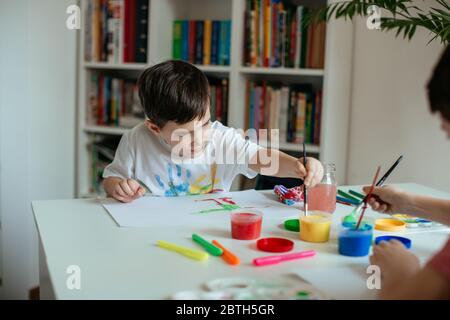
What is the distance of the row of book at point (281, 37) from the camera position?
2.27 meters

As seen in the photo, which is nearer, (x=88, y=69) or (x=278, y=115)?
(x=278, y=115)

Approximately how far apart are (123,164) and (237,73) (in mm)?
882

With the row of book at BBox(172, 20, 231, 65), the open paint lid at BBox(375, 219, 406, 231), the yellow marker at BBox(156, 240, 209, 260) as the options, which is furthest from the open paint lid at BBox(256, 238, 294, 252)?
the row of book at BBox(172, 20, 231, 65)

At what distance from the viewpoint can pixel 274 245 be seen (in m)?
1.10

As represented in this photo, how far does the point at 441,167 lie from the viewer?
7.00 ft

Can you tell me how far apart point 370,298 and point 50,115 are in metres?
2.01

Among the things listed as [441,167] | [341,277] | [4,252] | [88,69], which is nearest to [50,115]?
[88,69]

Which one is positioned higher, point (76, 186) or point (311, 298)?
point (311, 298)

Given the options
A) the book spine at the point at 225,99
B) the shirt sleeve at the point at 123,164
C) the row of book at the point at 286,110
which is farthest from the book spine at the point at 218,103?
the shirt sleeve at the point at 123,164

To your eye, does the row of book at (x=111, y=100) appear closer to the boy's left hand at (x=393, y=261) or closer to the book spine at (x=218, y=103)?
the book spine at (x=218, y=103)

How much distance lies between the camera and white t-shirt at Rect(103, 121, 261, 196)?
1.66m

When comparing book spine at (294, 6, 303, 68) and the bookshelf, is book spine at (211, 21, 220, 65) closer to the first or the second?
the bookshelf

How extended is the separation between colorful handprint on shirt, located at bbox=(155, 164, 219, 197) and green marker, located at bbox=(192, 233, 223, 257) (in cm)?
52
